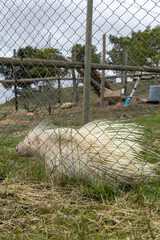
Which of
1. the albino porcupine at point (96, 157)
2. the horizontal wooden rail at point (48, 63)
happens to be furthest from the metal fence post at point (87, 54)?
the albino porcupine at point (96, 157)

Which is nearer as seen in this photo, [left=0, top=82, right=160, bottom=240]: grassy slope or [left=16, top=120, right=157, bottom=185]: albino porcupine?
[left=0, top=82, right=160, bottom=240]: grassy slope

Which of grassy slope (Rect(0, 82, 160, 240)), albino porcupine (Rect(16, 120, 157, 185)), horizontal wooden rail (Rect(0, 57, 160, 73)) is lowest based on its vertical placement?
grassy slope (Rect(0, 82, 160, 240))

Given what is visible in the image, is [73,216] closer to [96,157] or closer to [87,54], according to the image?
[96,157]

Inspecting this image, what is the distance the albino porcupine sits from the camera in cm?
225

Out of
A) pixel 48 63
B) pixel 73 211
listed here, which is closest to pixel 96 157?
pixel 73 211

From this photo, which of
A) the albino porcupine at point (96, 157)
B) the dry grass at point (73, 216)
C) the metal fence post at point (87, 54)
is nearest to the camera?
the dry grass at point (73, 216)

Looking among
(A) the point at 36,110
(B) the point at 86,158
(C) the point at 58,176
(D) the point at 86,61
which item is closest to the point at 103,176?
(B) the point at 86,158

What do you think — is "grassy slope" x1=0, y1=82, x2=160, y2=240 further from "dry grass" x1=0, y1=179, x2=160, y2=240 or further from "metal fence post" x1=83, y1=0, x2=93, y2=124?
"metal fence post" x1=83, y1=0, x2=93, y2=124

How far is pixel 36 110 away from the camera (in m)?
7.64

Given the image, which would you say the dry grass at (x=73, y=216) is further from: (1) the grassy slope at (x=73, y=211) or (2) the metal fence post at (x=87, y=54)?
(2) the metal fence post at (x=87, y=54)

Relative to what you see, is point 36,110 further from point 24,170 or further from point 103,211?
point 103,211

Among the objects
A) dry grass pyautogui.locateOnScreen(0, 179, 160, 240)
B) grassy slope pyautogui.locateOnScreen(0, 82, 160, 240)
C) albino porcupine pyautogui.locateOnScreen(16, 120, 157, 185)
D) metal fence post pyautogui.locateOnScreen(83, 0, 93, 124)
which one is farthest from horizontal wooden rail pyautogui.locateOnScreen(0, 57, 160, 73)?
dry grass pyautogui.locateOnScreen(0, 179, 160, 240)

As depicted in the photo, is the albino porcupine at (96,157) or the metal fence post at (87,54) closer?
the albino porcupine at (96,157)

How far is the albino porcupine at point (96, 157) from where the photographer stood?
7.37 feet
